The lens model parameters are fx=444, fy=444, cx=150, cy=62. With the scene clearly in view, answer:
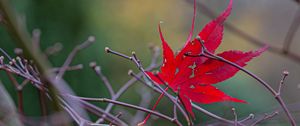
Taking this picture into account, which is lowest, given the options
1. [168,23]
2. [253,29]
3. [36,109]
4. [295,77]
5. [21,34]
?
[295,77]

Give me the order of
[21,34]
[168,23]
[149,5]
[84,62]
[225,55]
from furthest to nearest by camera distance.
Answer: [168,23]
[149,5]
[84,62]
[225,55]
[21,34]

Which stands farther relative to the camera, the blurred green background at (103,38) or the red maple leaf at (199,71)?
the blurred green background at (103,38)

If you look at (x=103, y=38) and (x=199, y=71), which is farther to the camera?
(x=103, y=38)

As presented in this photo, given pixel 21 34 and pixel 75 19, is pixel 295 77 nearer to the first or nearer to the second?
pixel 75 19

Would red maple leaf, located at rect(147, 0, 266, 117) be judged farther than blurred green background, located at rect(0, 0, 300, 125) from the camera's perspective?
No

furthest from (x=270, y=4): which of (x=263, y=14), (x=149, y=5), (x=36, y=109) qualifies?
(x=36, y=109)

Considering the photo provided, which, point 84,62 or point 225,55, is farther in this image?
point 84,62

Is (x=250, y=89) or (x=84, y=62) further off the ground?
(x=84, y=62)

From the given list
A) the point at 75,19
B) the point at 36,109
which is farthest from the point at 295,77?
the point at 36,109

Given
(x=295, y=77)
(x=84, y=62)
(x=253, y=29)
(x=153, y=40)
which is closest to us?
(x=84, y=62)
